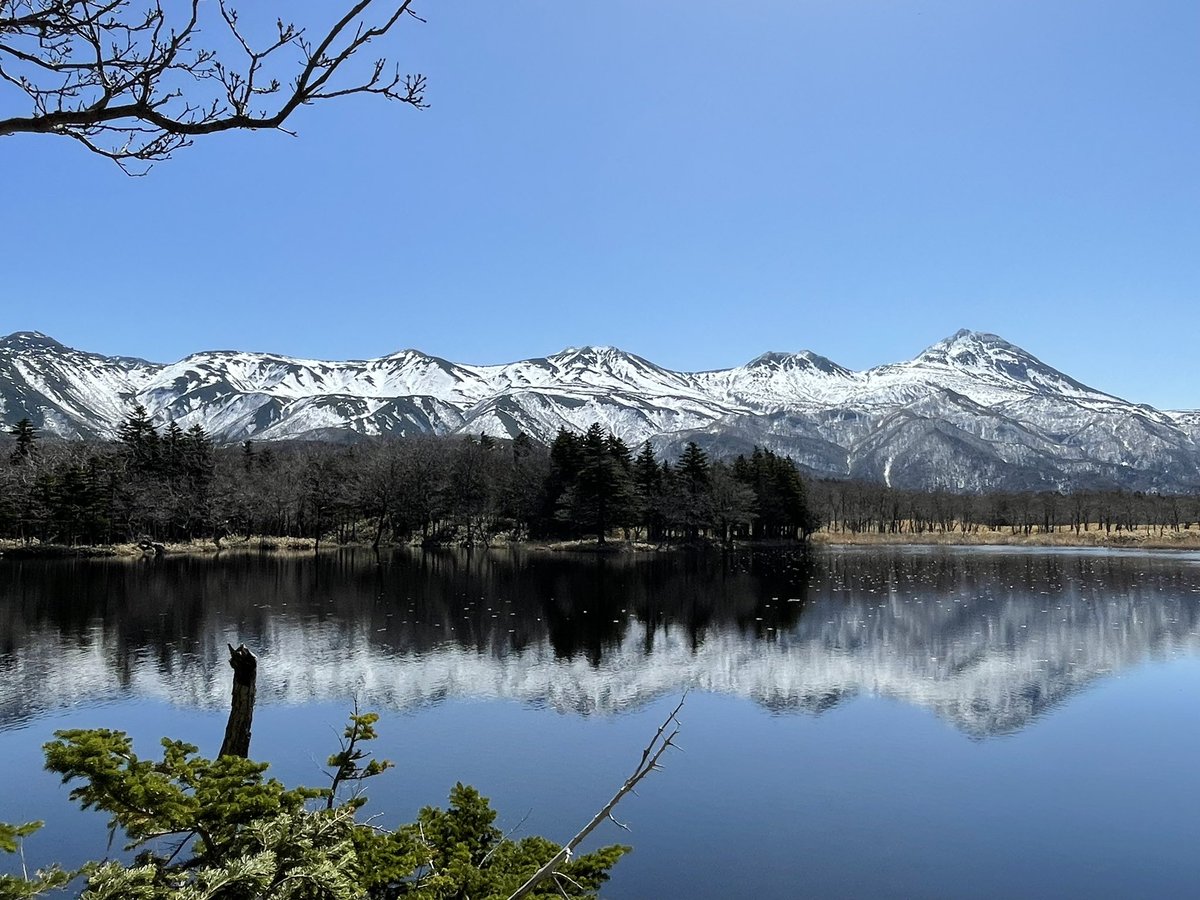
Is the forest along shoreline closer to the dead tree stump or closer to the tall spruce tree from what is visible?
the tall spruce tree

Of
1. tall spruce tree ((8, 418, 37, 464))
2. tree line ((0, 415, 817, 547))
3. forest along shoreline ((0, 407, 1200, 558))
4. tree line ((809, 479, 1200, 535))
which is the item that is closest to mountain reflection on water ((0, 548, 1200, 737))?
forest along shoreline ((0, 407, 1200, 558))

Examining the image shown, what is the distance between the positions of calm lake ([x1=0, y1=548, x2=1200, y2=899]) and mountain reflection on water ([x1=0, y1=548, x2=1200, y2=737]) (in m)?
0.21

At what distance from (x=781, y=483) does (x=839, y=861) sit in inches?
3807

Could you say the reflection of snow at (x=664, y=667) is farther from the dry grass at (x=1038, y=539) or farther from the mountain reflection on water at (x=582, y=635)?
the dry grass at (x=1038, y=539)

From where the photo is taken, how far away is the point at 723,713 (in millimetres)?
22828

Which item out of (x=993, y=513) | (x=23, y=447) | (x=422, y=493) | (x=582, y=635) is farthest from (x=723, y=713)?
(x=993, y=513)

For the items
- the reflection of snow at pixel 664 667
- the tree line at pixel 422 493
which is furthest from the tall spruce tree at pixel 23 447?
the reflection of snow at pixel 664 667

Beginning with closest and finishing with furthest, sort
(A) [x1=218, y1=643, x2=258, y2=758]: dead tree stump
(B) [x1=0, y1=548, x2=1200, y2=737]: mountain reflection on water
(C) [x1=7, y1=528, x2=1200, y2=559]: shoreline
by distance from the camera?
(A) [x1=218, y1=643, x2=258, y2=758]: dead tree stump, (B) [x1=0, y1=548, x2=1200, y2=737]: mountain reflection on water, (C) [x1=7, y1=528, x2=1200, y2=559]: shoreline

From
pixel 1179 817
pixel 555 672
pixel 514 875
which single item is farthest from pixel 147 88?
pixel 555 672

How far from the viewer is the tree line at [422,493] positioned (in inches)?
3553

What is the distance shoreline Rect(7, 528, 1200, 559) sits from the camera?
78.1 m

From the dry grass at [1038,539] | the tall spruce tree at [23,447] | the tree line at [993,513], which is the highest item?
the tall spruce tree at [23,447]

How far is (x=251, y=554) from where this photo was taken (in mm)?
83250

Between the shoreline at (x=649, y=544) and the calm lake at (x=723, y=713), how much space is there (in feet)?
109
